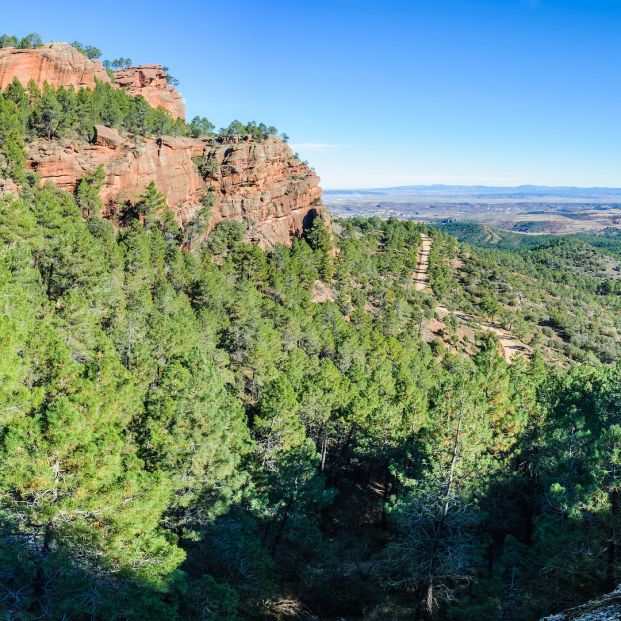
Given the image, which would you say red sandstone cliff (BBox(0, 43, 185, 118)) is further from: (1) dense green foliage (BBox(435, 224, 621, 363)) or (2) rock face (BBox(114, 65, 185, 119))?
(1) dense green foliage (BBox(435, 224, 621, 363))

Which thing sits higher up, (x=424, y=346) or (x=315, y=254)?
(x=315, y=254)

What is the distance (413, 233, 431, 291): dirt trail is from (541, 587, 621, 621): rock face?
300 ft

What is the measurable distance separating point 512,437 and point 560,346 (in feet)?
244

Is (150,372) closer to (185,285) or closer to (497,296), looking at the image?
(185,285)

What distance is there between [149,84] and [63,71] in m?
21.9

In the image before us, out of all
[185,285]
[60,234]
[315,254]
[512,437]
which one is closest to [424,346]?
[315,254]

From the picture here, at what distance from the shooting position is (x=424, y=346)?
66438 millimetres

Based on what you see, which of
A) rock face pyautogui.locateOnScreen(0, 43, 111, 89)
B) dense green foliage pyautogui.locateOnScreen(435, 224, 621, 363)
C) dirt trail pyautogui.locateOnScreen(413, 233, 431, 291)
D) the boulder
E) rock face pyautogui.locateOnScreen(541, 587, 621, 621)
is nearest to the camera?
rock face pyautogui.locateOnScreen(541, 587, 621, 621)

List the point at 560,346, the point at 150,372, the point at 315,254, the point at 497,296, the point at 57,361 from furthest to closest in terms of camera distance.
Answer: the point at 497,296 → the point at 560,346 → the point at 315,254 → the point at 150,372 → the point at 57,361

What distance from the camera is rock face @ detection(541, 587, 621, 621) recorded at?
25.3ft

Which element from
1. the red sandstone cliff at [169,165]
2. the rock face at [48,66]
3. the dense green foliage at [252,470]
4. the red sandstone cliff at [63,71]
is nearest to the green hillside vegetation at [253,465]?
the dense green foliage at [252,470]

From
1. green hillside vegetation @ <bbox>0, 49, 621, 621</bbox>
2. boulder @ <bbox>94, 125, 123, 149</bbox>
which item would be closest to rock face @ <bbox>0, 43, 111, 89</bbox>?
boulder @ <bbox>94, 125, 123, 149</bbox>

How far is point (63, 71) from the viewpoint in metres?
76.2

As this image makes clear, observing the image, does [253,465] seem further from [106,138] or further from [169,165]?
[169,165]
